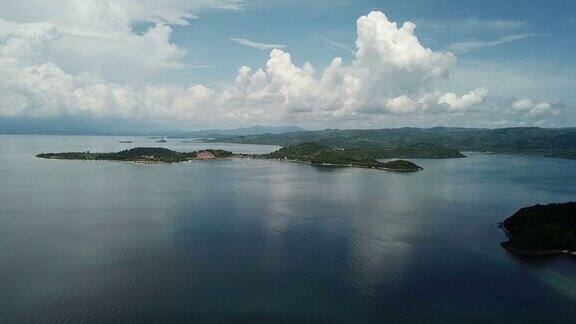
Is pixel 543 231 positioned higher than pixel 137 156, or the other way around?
pixel 137 156

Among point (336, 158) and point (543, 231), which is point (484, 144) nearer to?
point (336, 158)

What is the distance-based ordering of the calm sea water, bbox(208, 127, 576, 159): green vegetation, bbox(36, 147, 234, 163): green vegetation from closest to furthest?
the calm sea water, bbox(36, 147, 234, 163): green vegetation, bbox(208, 127, 576, 159): green vegetation

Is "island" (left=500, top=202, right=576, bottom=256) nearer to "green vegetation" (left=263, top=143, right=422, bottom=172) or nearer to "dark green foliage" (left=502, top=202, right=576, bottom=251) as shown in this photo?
"dark green foliage" (left=502, top=202, right=576, bottom=251)

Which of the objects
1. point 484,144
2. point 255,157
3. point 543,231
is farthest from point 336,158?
point 484,144

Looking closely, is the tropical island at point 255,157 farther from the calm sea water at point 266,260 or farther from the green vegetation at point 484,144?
the calm sea water at point 266,260

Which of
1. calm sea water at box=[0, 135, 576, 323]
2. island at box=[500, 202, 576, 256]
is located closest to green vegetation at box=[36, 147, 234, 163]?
calm sea water at box=[0, 135, 576, 323]

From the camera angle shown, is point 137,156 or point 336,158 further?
point 336,158

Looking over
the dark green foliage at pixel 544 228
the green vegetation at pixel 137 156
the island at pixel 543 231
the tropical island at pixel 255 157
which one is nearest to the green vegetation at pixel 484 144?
the tropical island at pixel 255 157
